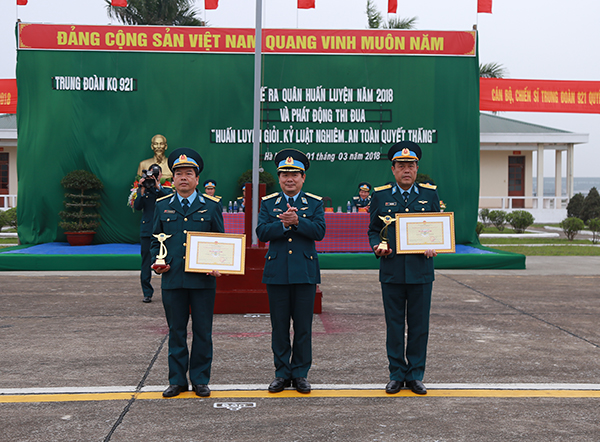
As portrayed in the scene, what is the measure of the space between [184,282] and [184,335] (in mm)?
426

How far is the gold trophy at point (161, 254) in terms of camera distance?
4.36 metres

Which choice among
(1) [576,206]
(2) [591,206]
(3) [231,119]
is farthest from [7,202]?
(2) [591,206]

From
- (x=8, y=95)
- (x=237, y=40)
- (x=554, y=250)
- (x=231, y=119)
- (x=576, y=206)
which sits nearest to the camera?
(x=237, y=40)

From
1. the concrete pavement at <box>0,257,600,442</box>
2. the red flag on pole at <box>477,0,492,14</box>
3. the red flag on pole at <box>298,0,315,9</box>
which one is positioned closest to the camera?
the concrete pavement at <box>0,257,600,442</box>

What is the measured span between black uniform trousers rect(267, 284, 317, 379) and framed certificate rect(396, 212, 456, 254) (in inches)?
31.8

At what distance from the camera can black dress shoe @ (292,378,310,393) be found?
453 centimetres

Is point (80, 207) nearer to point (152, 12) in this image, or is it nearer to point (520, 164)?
point (152, 12)

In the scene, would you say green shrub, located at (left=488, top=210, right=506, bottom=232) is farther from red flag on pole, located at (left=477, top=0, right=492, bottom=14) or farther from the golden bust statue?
the golden bust statue

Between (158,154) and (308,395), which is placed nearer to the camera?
(308,395)

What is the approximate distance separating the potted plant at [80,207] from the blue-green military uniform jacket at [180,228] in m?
10.4

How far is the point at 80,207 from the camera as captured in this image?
14492mm

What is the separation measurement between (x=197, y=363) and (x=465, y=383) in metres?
2.17

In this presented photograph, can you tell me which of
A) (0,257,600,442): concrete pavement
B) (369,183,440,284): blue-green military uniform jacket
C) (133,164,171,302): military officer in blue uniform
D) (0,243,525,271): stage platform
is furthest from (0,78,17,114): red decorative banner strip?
(369,183,440,284): blue-green military uniform jacket

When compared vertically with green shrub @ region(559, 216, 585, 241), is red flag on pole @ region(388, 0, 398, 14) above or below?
above
